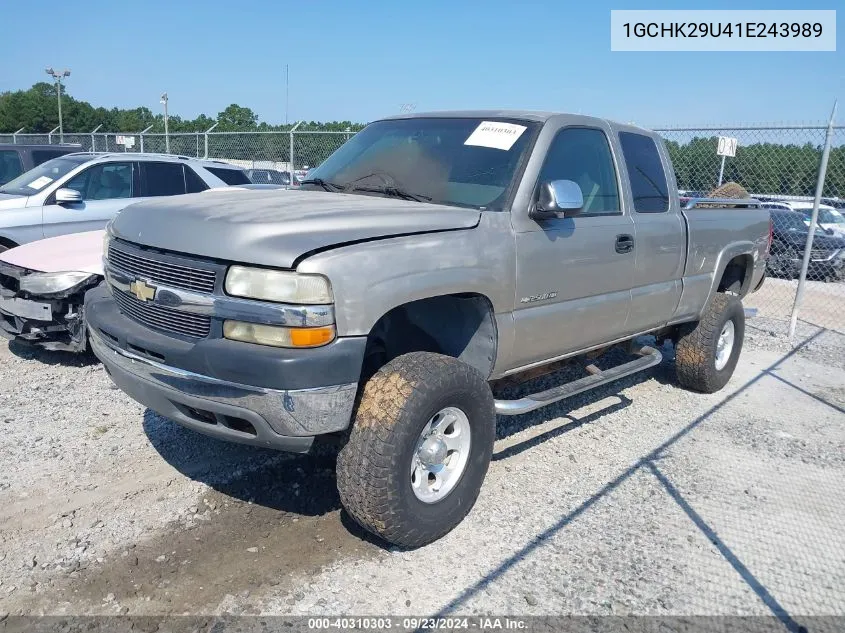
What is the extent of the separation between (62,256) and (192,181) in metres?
3.35

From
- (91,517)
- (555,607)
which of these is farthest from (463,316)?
(91,517)

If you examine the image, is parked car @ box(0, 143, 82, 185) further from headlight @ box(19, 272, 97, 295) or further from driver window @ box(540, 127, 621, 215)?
driver window @ box(540, 127, 621, 215)

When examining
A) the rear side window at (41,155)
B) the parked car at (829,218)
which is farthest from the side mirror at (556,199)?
the parked car at (829,218)

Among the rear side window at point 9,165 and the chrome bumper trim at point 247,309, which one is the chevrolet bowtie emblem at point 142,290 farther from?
the rear side window at point 9,165

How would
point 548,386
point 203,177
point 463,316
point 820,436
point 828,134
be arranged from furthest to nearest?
point 203,177 < point 828,134 < point 548,386 < point 820,436 < point 463,316

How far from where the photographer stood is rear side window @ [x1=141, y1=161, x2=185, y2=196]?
8.55 m

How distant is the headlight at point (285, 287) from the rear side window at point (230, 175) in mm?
6632

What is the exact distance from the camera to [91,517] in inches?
141

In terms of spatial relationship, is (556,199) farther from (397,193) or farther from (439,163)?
(397,193)

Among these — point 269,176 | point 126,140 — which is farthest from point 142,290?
point 126,140

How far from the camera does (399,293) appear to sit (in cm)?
311

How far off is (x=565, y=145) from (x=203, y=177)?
5926 mm

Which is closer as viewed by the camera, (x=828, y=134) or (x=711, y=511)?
(x=711, y=511)

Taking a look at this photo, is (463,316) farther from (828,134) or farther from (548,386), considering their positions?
(828,134)
